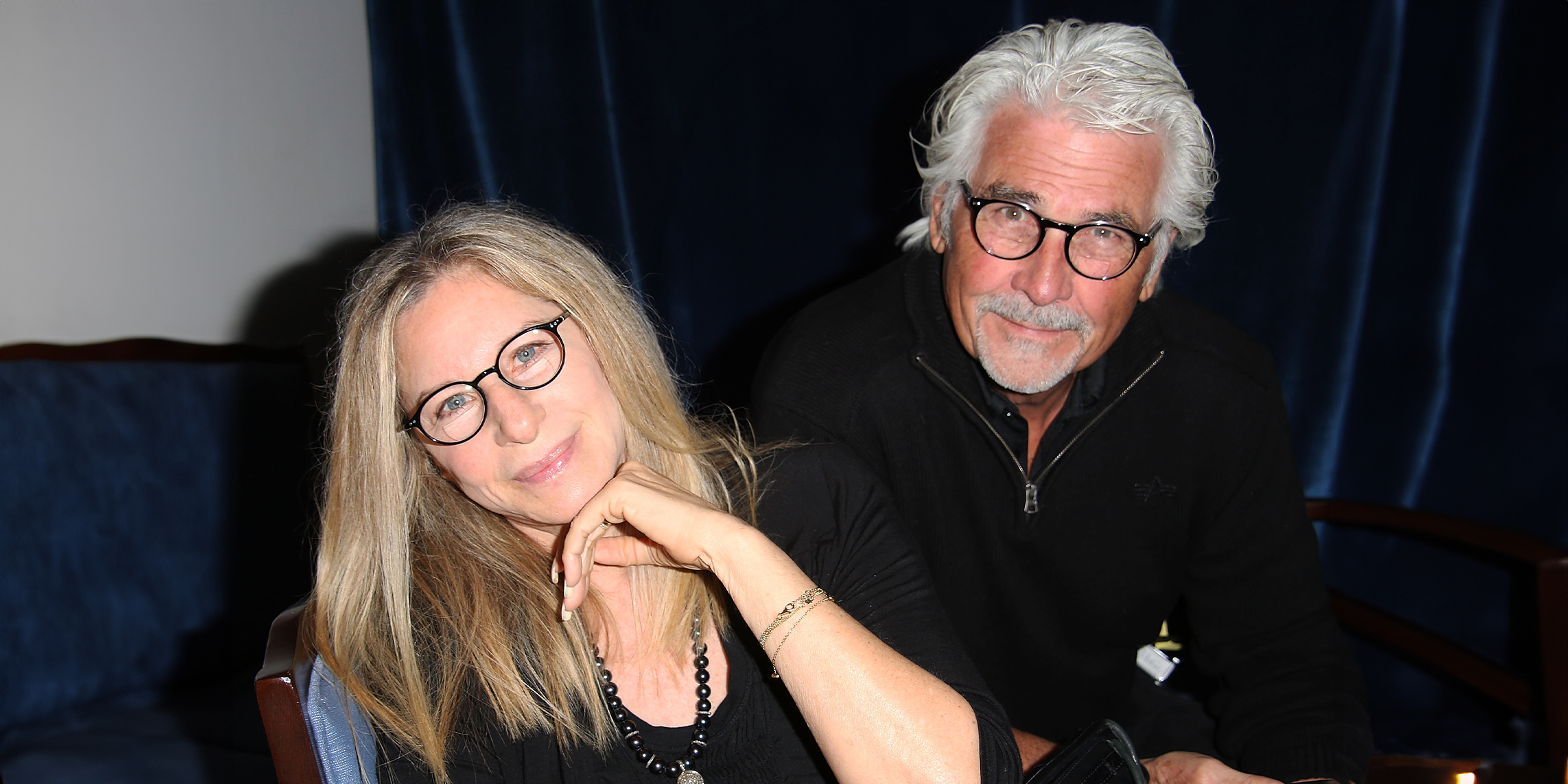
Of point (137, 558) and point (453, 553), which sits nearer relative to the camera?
point (453, 553)

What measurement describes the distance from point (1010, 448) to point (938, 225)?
0.37 m

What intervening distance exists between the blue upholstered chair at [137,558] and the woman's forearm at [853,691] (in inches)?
40.1

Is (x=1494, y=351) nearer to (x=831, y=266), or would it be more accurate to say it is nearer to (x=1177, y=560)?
(x=1177, y=560)

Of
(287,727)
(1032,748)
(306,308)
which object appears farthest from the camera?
(306,308)

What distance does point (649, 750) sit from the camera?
1.03 meters

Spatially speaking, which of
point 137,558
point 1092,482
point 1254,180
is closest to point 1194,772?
point 1092,482

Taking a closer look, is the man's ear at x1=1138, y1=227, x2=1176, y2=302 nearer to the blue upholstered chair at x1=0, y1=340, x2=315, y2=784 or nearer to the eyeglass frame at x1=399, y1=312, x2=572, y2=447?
the eyeglass frame at x1=399, y1=312, x2=572, y2=447

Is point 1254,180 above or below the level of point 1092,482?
above

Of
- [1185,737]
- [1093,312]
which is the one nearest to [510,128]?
[1093,312]

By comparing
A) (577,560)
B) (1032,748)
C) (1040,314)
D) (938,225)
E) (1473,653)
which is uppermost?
(938,225)

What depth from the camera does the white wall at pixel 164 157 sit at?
5.09ft

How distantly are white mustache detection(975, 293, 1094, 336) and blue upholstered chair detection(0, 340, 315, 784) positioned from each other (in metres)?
1.35

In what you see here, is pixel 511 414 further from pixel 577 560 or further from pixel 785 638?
pixel 785 638

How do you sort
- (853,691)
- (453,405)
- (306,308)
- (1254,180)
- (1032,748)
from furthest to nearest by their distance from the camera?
(306,308), (1254,180), (1032,748), (453,405), (853,691)
